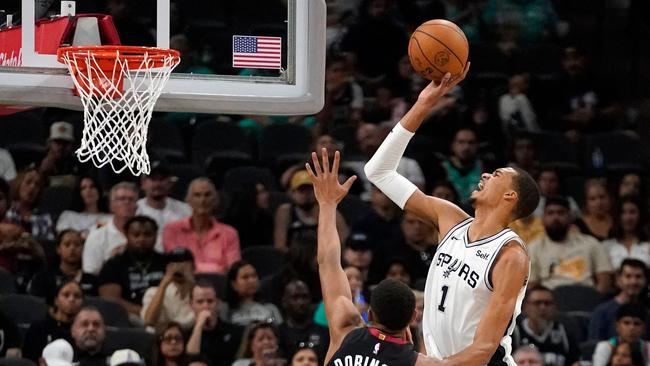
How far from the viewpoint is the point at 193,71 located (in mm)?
6684

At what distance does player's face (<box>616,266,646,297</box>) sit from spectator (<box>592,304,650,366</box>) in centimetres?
25

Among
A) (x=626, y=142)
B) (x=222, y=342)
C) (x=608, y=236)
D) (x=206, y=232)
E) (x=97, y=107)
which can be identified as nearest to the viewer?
(x=97, y=107)

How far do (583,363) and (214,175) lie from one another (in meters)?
3.20

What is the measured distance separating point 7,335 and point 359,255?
242 cm

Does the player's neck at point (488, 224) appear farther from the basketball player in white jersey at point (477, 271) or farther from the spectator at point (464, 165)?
the spectator at point (464, 165)

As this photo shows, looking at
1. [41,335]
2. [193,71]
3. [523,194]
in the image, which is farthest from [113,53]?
[41,335]

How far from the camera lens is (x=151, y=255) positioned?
9.16 m

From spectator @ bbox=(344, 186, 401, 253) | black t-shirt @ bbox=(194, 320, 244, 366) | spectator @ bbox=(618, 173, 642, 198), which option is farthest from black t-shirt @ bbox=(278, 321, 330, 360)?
spectator @ bbox=(618, 173, 642, 198)

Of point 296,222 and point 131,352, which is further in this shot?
point 296,222

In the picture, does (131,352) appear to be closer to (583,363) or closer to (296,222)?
(296,222)

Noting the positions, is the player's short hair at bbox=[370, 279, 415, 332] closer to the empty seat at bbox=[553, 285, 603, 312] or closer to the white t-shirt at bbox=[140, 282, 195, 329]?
the white t-shirt at bbox=[140, 282, 195, 329]

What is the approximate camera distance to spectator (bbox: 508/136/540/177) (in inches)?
439

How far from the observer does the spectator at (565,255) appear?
33.0 ft

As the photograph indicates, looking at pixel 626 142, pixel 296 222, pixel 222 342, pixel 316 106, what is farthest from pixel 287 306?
pixel 626 142
